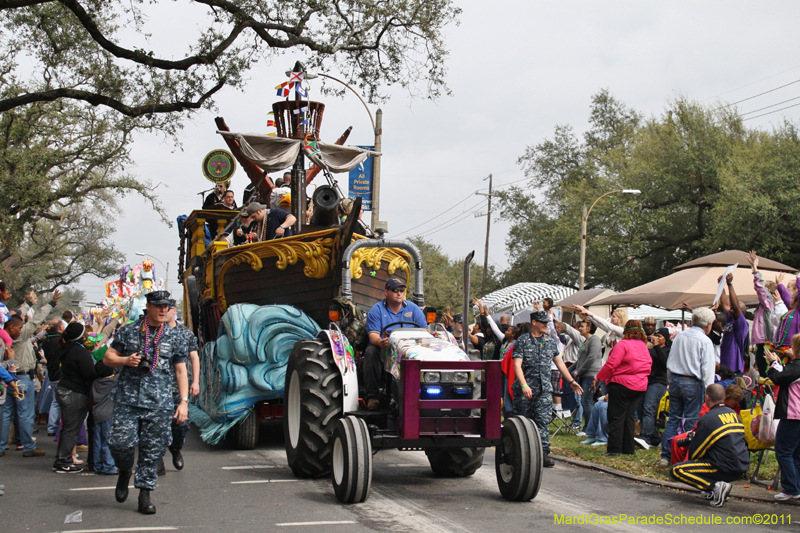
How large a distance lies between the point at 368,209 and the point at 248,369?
980cm

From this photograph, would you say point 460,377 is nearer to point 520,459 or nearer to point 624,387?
point 520,459

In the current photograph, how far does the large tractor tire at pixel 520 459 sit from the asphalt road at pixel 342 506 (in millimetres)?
153

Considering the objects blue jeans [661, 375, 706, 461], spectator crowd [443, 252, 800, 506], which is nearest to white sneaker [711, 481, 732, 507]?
spectator crowd [443, 252, 800, 506]

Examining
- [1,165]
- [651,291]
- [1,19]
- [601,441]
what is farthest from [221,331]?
[1,165]

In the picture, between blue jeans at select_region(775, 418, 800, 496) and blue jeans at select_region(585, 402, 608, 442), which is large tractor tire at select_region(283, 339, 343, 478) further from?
blue jeans at select_region(585, 402, 608, 442)

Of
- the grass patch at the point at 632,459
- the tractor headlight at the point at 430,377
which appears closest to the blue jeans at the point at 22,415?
the tractor headlight at the point at 430,377

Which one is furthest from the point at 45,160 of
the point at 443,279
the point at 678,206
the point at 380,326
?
the point at 443,279

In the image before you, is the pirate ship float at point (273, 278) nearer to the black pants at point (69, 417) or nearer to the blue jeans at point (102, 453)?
the blue jeans at point (102, 453)

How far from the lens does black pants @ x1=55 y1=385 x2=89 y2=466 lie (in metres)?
9.25

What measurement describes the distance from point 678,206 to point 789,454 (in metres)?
29.2

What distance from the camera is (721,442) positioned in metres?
7.53

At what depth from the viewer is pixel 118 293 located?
23.3 m

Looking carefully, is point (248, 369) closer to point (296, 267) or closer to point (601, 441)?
point (296, 267)

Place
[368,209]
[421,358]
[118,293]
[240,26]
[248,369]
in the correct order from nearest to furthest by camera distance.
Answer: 1. [421,358]
2. [248,369]
3. [240,26]
4. [368,209]
5. [118,293]
